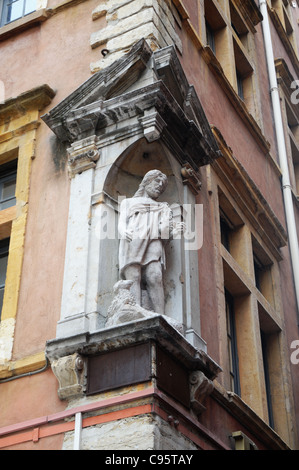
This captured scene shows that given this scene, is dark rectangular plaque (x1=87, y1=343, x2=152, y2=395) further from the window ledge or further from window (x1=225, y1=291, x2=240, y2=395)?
the window ledge

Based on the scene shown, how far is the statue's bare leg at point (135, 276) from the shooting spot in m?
7.93

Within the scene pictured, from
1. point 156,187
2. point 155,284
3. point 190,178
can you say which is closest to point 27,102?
point 190,178

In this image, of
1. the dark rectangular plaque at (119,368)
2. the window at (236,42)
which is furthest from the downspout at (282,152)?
the dark rectangular plaque at (119,368)

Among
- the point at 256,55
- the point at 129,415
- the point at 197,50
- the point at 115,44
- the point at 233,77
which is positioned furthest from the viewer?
the point at 256,55

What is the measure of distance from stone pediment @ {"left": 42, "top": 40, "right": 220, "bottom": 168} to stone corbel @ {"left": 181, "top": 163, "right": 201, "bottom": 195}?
127 millimetres

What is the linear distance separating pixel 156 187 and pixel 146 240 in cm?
74

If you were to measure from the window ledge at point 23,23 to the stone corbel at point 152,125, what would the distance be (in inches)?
132

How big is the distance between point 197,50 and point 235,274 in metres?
3.40

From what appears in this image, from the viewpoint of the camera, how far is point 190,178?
9367mm

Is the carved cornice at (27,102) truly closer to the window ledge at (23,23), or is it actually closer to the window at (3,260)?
the window ledge at (23,23)

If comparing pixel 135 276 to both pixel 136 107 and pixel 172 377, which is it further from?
pixel 136 107
